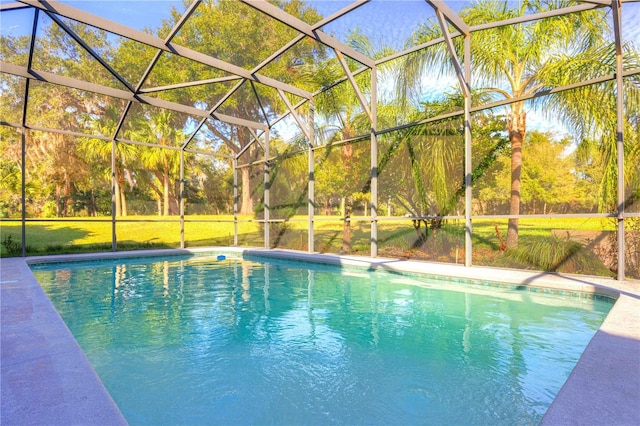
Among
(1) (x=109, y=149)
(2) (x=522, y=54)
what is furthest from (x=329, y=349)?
(1) (x=109, y=149)

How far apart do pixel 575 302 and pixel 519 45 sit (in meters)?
5.61

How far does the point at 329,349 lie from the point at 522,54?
25.1ft

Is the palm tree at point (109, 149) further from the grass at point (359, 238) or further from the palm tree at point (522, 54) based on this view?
the palm tree at point (522, 54)

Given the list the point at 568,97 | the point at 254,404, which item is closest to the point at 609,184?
the point at 568,97

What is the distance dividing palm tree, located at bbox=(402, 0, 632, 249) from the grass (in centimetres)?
98

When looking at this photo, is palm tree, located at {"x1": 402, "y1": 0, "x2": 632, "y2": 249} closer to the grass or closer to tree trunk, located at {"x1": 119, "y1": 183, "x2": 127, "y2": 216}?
the grass

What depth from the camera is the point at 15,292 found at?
4848mm

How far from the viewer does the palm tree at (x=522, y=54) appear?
7.04m

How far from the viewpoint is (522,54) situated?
25.6ft

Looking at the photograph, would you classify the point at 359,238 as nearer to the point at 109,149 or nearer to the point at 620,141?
the point at 620,141

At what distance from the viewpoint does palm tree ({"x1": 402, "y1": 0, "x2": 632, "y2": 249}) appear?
704 centimetres

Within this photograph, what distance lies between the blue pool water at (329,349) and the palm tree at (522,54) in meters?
3.99


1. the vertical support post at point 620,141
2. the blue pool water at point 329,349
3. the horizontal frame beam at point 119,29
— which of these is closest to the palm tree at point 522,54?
the vertical support post at point 620,141

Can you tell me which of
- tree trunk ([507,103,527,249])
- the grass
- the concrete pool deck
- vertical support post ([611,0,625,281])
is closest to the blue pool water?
the concrete pool deck
